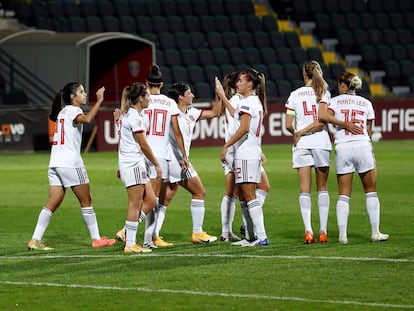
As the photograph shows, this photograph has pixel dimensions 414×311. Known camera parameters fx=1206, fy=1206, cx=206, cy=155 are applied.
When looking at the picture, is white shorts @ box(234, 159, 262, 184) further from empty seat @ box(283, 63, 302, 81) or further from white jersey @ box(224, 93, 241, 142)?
empty seat @ box(283, 63, 302, 81)

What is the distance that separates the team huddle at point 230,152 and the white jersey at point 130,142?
0.04 ft

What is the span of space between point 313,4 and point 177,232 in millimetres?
26223

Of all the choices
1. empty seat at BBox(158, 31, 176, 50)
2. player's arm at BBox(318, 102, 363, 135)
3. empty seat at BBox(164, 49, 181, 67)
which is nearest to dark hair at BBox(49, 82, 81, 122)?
player's arm at BBox(318, 102, 363, 135)

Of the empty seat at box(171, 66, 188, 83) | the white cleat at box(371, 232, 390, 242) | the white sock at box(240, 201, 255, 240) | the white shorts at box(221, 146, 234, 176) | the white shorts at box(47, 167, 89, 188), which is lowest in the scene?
the white cleat at box(371, 232, 390, 242)

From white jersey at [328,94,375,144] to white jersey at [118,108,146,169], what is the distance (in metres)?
2.20

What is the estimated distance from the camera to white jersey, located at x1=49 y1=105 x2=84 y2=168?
43.6 feet

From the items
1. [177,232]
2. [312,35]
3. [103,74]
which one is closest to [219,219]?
[177,232]

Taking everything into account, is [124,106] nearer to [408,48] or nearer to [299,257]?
[299,257]

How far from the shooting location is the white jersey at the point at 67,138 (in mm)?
13289

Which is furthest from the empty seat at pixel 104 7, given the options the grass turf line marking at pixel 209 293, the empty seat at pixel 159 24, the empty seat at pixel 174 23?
the grass turf line marking at pixel 209 293

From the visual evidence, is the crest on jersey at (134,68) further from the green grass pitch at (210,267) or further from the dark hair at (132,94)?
the dark hair at (132,94)

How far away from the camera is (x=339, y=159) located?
13.5 meters

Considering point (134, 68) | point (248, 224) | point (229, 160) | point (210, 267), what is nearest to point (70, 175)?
point (229, 160)

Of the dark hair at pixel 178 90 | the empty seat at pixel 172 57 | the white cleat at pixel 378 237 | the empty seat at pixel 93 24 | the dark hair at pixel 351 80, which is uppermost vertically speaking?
the empty seat at pixel 93 24
